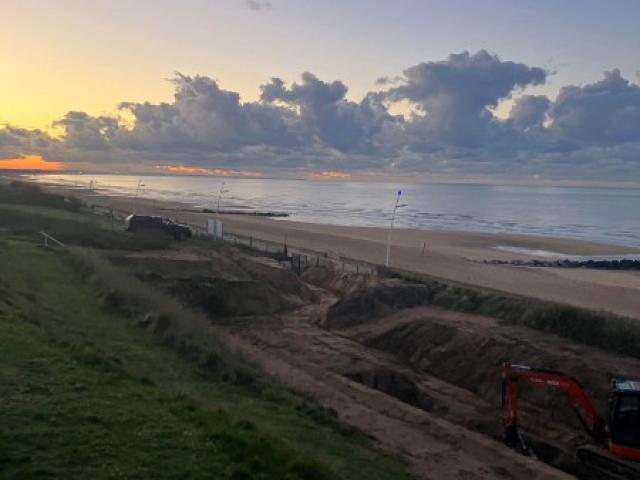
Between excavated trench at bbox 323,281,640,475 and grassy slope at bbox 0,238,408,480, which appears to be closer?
grassy slope at bbox 0,238,408,480

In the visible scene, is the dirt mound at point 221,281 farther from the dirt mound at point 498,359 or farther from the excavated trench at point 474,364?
the dirt mound at point 498,359

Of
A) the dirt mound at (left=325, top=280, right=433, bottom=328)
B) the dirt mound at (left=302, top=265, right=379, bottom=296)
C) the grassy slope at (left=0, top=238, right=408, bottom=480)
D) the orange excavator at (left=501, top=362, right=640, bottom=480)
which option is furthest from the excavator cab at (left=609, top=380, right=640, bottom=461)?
the dirt mound at (left=302, top=265, right=379, bottom=296)

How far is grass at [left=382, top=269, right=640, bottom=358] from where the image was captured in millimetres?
23781

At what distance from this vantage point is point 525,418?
789 inches

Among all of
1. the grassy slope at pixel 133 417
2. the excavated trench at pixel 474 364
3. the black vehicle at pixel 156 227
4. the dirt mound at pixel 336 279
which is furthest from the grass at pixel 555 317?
the black vehicle at pixel 156 227

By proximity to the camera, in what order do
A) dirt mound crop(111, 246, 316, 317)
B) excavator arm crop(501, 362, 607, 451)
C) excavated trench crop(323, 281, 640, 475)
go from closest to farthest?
excavator arm crop(501, 362, 607, 451) → excavated trench crop(323, 281, 640, 475) → dirt mound crop(111, 246, 316, 317)

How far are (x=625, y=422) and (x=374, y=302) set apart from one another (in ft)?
56.0

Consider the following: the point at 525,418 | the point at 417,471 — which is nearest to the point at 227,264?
the point at 525,418

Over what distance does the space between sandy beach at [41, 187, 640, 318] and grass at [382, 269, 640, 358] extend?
391 inches

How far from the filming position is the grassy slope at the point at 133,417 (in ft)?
30.6

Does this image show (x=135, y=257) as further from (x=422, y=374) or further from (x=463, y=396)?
(x=463, y=396)

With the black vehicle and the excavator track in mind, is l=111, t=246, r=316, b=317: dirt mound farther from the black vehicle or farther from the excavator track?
the excavator track

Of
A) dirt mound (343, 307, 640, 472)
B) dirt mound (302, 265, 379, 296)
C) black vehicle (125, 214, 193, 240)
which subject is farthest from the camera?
black vehicle (125, 214, 193, 240)

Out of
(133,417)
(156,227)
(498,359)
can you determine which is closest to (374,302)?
(498,359)
